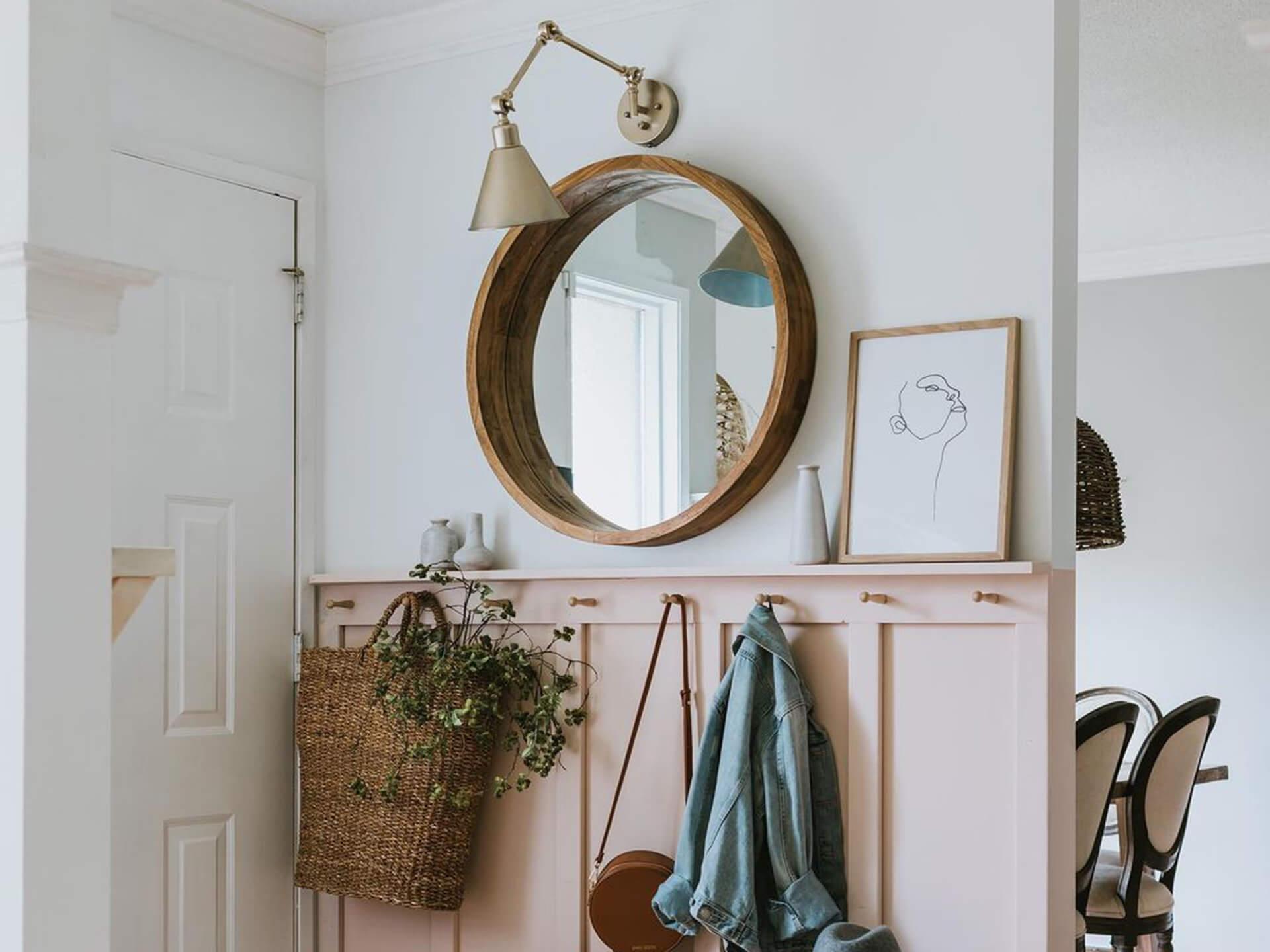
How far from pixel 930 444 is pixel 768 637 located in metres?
0.43

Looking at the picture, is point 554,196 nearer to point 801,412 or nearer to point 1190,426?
point 801,412

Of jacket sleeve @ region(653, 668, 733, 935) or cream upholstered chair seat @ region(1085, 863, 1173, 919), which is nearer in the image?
jacket sleeve @ region(653, 668, 733, 935)

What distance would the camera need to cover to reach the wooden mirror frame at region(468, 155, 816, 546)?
8.41 feet

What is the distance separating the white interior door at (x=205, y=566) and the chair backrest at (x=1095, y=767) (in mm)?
1738

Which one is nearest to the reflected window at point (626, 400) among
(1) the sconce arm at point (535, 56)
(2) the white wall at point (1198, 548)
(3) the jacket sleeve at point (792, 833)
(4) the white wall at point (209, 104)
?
(1) the sconce arm at point (535, 56)

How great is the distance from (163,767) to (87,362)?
5.41ft

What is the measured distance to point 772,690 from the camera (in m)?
2.48

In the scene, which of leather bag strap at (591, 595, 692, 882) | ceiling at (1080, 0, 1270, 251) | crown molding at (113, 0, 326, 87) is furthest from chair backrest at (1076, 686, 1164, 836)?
crown molding at (113, 0, 326, 87)

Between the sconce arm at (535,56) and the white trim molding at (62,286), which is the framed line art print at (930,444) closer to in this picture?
the sconce arm at (535,56)

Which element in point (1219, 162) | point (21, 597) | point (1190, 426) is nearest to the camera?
point (21, 597)

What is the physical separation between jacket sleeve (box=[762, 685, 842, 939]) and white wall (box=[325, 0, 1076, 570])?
0.36 metres

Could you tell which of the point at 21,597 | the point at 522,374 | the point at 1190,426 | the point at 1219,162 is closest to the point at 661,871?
the point at 522,374

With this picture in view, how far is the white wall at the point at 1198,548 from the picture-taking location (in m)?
4.93

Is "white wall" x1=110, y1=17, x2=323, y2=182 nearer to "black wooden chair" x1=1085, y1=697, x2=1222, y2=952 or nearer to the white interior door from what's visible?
the white interior door
